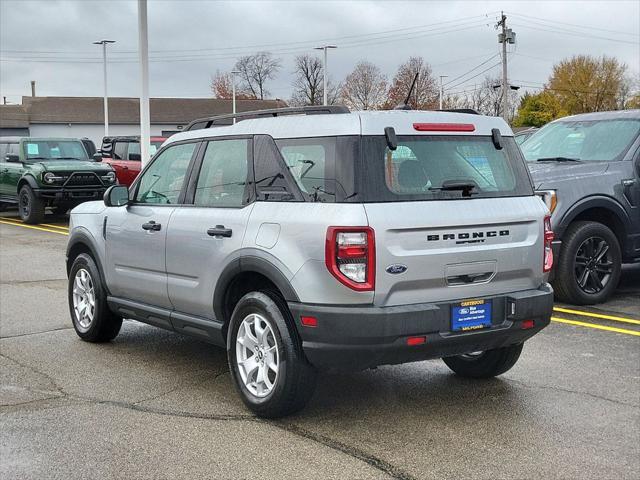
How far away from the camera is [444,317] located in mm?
4551

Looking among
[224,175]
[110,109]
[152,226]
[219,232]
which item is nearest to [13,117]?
[110,109]

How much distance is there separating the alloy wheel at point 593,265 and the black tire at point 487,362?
3.12 meters

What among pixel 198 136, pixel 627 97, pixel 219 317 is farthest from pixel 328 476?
pixel 627 97

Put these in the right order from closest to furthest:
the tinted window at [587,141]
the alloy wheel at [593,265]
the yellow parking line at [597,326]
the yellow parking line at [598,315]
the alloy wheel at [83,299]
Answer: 1. the alloy wheel at [83,299]
2. the yellow parking line at [597,326]
3. the yellow parking line at [598,315]
4. the alloy wheel at [593,265]
5. the tinted window at [587,141]

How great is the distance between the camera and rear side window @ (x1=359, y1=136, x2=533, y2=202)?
4.54m

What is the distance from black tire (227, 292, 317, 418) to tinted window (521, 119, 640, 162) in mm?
5521

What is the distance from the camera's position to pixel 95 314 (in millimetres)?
6723

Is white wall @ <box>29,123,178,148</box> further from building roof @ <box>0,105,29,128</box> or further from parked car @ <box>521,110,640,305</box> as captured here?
parked car @ <box>521,110,640,305</box>

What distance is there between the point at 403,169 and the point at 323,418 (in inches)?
62.3

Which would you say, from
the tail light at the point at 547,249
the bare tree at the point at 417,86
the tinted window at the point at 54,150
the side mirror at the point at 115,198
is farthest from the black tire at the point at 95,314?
the bare tree at the point at 417,86

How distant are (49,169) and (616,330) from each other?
44.8 ft

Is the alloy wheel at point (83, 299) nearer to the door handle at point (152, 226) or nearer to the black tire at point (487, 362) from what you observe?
the door handle at point (152, 226)

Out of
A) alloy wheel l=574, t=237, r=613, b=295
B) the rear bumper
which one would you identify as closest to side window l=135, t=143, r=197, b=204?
the rear bumper

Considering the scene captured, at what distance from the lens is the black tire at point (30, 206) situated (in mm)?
17844
